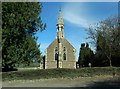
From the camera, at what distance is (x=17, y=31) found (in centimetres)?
3172

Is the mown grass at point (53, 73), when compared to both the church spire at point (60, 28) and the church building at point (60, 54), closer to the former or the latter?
the church building at point (60, 54)

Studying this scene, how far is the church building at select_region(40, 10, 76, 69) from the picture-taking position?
73.9 metres

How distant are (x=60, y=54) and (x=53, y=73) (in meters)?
43.9

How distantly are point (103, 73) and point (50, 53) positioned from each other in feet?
140

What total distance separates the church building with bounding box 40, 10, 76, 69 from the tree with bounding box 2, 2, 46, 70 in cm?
3904

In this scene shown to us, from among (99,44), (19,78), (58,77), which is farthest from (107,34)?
(19,78)

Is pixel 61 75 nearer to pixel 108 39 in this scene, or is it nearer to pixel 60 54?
pixel 108 39

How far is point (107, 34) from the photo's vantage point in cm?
4953

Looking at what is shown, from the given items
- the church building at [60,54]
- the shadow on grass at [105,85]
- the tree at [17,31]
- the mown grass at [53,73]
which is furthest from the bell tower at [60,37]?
the shadow on grass at [105,85]

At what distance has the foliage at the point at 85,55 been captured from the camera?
69650 mm

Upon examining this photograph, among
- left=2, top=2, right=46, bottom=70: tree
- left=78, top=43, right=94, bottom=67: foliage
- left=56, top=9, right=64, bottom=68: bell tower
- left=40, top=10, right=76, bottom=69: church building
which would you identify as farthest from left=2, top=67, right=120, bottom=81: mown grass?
left=56, top=9, right=64, bottom=68: bell tower

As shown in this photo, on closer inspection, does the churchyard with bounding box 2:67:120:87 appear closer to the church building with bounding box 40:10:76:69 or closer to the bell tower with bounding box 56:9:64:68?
the church building with bounding box 40:10:76:69

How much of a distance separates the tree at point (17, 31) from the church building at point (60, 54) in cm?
3904

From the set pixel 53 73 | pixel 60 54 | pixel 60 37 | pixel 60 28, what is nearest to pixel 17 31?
pixel 53 73
